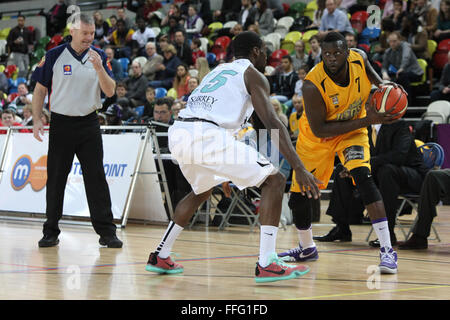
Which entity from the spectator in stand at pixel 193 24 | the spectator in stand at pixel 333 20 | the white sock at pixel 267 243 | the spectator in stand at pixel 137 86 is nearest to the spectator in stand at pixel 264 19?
the spectator in stand at pixel 193 24

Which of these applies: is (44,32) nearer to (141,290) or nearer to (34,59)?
(34,59)

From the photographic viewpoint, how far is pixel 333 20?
43.2 feet

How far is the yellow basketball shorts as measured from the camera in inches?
203

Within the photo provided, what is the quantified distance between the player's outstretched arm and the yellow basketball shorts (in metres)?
1.02

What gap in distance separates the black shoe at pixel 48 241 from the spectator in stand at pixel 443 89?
292 inches

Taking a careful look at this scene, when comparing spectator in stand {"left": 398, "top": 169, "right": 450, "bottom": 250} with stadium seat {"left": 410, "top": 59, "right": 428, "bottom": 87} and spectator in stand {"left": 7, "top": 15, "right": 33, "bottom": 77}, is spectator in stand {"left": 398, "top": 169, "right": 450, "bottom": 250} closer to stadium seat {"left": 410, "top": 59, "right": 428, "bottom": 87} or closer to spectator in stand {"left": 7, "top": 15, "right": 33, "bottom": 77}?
stadium seat {"left": 410, "top": 59, "right": 428, "bottom": 87}

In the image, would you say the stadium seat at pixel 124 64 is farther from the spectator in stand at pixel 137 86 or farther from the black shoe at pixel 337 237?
the black shoe at pixel 337 237

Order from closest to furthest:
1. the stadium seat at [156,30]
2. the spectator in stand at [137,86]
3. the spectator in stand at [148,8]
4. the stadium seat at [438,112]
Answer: the stadium seat at [438,112]
the spectator in stand at [137,86]
the stadium seat at [156,30]
the spectator in stand at [148,8]

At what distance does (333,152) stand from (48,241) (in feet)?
9.48

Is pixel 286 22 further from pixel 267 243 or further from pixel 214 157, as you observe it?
pixel 267 243

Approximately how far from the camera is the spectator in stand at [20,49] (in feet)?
67.3

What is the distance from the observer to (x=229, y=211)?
8281 millimetres

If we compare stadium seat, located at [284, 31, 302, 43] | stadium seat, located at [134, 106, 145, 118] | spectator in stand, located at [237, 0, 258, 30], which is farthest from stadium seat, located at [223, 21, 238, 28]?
stadium seat, located at [134, 106, 145, 118]

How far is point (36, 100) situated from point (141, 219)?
2.93 m
